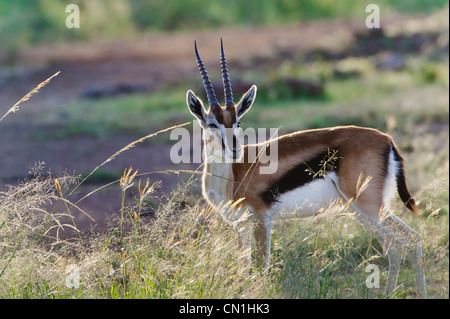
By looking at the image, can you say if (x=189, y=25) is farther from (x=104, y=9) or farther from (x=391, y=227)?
(x=391, y=227)

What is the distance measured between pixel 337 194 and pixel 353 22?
757 inches

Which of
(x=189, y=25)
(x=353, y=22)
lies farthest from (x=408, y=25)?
(x=189, y=25)

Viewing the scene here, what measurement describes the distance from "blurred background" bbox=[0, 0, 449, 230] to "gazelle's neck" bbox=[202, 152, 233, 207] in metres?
0.42

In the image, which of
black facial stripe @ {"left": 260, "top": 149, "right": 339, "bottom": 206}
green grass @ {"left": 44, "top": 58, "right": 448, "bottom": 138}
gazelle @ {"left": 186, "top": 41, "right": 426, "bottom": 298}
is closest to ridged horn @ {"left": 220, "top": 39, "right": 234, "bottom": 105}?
gazelle @ {"left": 186, "top": 41, "right": 426, "bottom": 298}

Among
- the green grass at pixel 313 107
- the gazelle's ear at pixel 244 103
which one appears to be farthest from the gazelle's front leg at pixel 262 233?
the green grass at pixel 313 107

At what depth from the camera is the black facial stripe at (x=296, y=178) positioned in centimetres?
570

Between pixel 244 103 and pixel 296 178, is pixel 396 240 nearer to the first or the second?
pixel 296 178

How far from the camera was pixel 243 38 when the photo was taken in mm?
22375

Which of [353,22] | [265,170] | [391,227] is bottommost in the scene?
[391,227]

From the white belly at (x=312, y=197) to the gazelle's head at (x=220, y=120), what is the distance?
2.03 ft

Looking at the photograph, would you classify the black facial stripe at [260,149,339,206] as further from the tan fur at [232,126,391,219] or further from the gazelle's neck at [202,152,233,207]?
the gazelle's neck at [202,152,233,207]

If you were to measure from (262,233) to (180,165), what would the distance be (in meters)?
4.80

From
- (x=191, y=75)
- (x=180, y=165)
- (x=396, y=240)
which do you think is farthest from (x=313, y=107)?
(x=396, y=240)

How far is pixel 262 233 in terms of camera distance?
5602 mm
